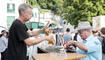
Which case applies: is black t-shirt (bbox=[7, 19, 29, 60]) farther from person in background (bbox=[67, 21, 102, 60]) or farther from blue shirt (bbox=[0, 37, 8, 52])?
blue shirt (bbox=[0, 37, 8, 52])

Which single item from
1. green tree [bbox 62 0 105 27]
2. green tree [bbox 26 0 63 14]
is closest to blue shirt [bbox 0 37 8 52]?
green tree [bbox 62 0 105 27]

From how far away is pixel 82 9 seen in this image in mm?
→ 29406

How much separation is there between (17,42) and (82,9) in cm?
2638

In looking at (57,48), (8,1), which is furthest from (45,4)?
(57,48)

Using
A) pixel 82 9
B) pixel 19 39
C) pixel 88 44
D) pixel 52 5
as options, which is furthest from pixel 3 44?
pixel 52 5

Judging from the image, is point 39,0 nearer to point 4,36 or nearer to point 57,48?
point 4,36

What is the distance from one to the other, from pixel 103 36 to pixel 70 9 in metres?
22.3

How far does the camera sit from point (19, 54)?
3.46 metres

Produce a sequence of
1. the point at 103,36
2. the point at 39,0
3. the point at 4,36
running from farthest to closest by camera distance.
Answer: the point at 39,0, the point at 4,36, the point at 103,36

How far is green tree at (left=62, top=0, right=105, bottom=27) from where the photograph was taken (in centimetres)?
2828

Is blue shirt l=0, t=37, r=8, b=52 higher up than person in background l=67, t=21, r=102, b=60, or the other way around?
person in background l=67, t=21, r=102, b=60

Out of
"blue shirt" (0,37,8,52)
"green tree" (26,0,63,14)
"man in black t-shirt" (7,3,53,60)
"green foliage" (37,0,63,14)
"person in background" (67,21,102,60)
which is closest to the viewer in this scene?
"man in black t-shirt" (7,3,53,60)

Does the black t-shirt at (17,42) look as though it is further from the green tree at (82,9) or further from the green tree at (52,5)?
the green tree at (52,5)

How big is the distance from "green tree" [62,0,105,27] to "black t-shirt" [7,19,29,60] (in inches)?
961
